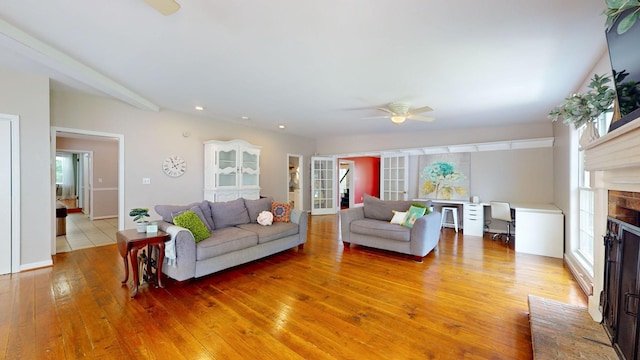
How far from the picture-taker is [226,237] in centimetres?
327

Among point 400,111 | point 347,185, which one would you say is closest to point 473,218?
point 400,111

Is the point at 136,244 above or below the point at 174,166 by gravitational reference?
below

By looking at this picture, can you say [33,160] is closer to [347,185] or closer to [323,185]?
[323,185]

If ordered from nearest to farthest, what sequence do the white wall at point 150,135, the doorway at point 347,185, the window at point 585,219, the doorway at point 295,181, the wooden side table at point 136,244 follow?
1. the wooden side table at point 136,244
2. the window at point 585,219
3. the white wall at point 150,135
4. the doorway at point 295,181
5. the doorway at point 347,185

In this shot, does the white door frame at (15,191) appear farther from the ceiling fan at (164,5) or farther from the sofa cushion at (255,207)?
the ceiling fan at (164,5)

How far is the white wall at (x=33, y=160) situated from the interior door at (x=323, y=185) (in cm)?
570

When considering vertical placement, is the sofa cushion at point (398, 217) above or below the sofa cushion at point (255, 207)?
below

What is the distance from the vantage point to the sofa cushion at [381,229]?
383 centimetres

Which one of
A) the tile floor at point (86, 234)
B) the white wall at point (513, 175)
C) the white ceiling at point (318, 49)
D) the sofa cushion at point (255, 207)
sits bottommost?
the tile floor at point (86, 234)

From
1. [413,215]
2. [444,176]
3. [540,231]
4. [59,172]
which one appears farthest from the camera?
[59,172]

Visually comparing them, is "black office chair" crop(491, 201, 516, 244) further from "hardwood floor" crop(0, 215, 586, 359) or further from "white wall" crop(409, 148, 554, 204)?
"hardwood floor" crop(0, 215, 586, 359)

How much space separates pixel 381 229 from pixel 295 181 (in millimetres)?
4582

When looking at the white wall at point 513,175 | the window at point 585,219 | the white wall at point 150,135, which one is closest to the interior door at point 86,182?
the white wall at point 150,135

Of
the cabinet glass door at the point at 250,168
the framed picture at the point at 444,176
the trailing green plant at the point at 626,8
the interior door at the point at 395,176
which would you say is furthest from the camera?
the interior door at the point at 395,176
